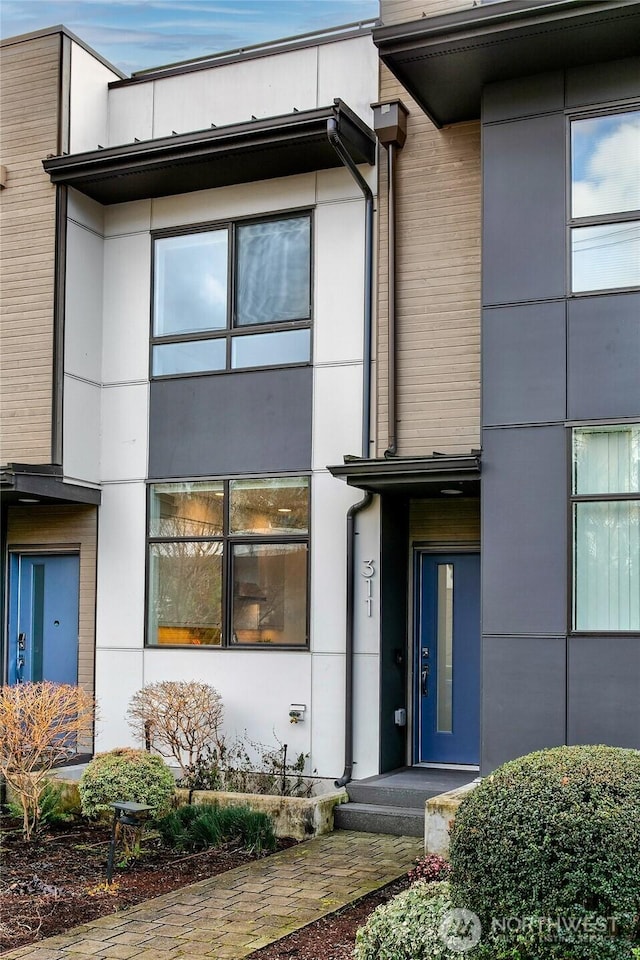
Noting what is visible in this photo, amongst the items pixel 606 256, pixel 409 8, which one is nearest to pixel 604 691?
pixel 606 256

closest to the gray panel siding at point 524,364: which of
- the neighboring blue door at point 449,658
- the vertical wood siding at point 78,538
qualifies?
the neighboring blue door at point 449,658

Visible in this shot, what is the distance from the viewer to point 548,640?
8.32 meters

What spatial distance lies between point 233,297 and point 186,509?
2.33 m

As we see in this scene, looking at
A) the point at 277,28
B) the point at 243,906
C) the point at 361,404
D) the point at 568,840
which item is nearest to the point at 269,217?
the point at 361,404

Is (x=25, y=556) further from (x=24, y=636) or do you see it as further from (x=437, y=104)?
(x=437, y=104)

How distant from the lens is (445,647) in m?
10.6

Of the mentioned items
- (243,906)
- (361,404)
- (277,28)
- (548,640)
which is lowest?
(243,906)

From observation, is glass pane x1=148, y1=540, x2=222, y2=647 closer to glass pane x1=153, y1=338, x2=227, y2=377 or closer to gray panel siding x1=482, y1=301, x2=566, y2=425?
glass pane x1=153, y1=338, x2=227, y2=377

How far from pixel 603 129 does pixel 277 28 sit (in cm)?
465

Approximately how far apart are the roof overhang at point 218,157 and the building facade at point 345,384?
35mm

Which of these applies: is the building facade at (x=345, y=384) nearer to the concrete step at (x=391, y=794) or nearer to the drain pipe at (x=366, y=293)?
the drain pipe at (x=366, y=293)

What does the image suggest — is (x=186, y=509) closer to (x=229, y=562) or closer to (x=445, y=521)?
(x=229, y=562)

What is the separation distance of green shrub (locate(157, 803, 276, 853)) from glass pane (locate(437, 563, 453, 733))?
2543 mm

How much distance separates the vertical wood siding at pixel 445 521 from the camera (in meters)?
10.4
